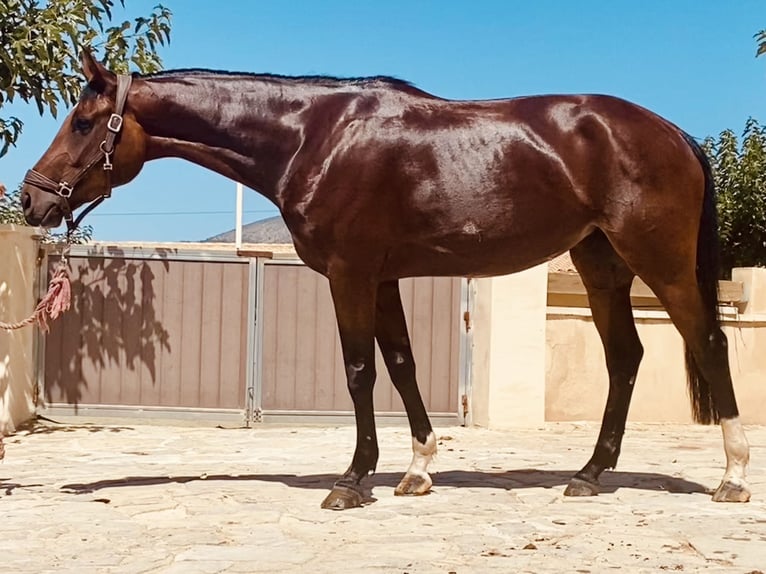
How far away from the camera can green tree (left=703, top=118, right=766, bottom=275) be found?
1315cm

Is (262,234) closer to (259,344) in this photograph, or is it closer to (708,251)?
(259,344)

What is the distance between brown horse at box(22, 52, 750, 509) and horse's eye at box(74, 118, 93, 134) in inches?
0.5

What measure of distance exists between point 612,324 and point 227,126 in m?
2.34

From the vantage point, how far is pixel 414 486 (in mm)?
5102

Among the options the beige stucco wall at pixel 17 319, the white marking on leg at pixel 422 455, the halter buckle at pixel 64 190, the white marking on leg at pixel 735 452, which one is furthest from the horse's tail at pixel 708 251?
the beige stucco wall at pixel 17 319

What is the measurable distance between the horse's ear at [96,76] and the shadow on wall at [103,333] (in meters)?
4.37

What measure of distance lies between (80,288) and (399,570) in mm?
6357

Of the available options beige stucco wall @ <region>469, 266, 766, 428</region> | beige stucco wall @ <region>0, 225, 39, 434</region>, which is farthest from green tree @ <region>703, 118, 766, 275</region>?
beige stucco wall @ <region>0, 225, 39, 434</region>

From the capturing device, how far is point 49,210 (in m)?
4.92

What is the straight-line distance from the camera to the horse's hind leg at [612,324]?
17.6 feet

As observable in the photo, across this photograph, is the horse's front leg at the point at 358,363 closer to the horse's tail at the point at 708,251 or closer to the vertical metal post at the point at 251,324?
the horse's tail at the point at 708,251

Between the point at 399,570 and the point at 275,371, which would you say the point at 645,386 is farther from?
the point at 399,570

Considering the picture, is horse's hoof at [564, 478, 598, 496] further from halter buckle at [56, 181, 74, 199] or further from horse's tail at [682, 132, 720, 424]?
halter buckle at [56, 181, 74, 199]

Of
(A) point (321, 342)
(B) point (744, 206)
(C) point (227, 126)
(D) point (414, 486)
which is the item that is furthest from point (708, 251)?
(B) point (744, 206)
